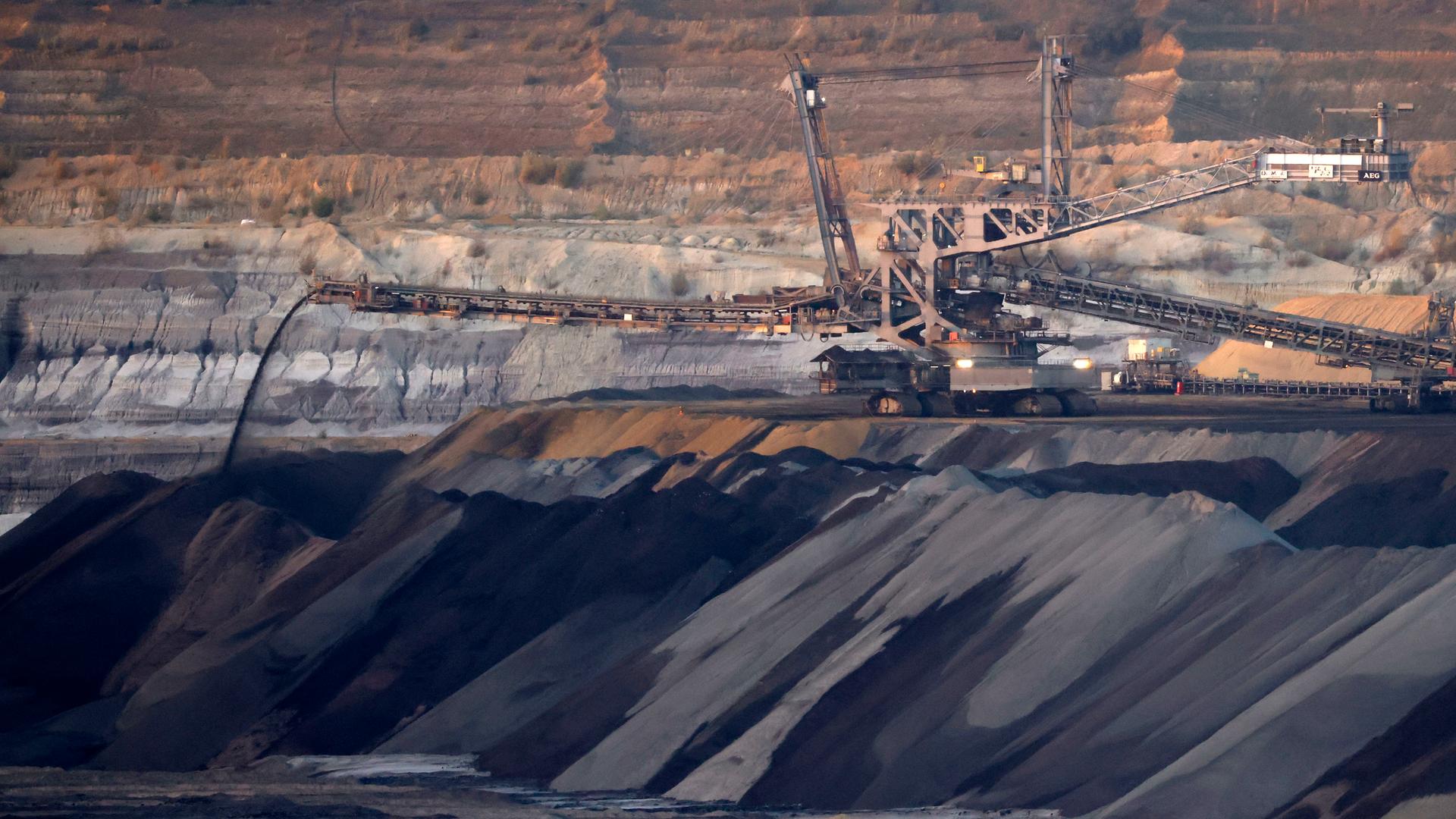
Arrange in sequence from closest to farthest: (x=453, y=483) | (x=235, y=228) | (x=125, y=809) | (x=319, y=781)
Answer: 1. (x=125, y=809)
2. (x=319, y=781)
3. (x=453, y=483)
4. (x=235, y=228)

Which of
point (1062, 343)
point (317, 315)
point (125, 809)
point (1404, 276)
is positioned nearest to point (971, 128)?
point (1404, 276)

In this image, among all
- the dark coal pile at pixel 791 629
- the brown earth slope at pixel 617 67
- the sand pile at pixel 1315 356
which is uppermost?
the brown earth slope at pixel 617 67

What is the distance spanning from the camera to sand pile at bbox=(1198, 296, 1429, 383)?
8725 centimetres

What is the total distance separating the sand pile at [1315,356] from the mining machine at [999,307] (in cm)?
766

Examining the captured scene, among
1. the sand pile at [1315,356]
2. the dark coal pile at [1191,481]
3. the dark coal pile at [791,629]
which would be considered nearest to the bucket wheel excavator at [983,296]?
the dark coal pile at [791,629]

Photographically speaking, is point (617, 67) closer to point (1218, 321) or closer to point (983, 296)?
point (983, 296)

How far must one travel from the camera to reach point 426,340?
110 m

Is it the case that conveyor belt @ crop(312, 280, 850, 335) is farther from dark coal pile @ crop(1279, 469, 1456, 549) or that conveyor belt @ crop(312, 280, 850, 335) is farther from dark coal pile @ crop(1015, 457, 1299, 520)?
dark coal pile @ crop(1279, 469, 1456, 549)

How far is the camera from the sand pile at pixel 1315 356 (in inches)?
3435

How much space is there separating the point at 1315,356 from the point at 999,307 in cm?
1872

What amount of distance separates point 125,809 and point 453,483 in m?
34.7

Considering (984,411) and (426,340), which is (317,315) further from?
(984,411)

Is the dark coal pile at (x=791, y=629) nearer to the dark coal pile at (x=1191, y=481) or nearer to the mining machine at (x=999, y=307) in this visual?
the dark coal pile at (x=1191, y=481)

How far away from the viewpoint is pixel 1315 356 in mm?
89750
